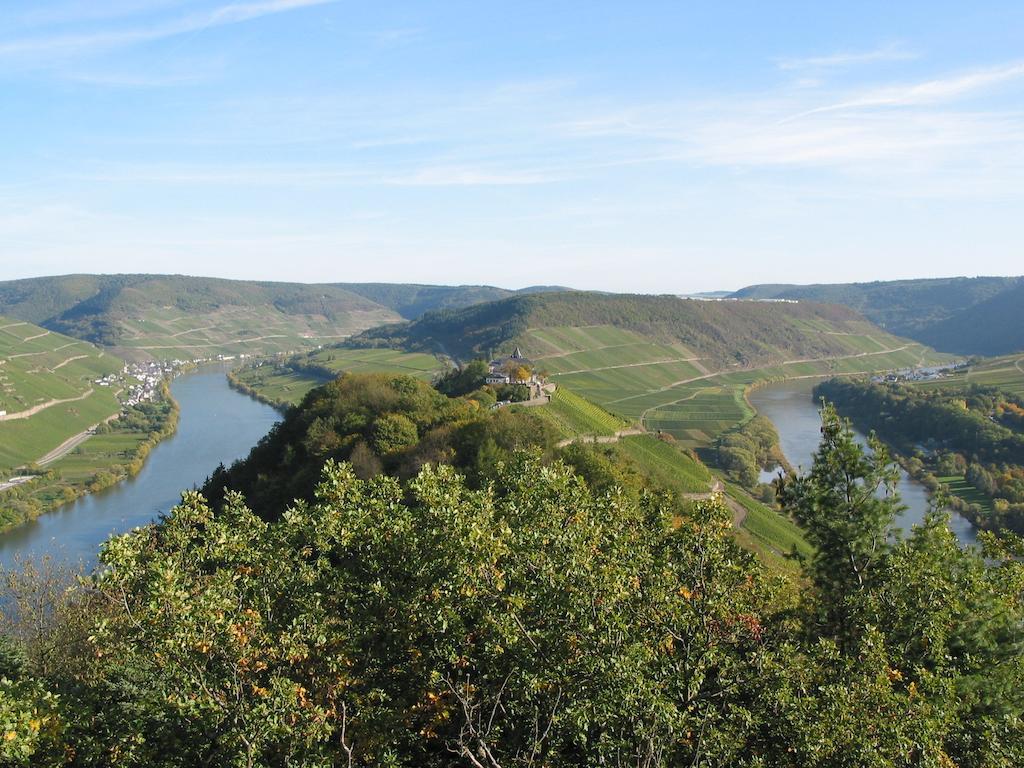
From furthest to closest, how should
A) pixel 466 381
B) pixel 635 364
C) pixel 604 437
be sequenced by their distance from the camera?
pixel 635 364 → pixel 466 381 → pixel 604 437

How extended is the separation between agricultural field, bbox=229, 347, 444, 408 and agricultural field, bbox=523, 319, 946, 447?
23.2 metres

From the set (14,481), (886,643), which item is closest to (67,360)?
(14,481)

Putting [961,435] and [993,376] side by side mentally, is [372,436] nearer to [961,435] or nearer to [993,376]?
[961,435]

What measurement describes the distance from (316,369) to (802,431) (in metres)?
97.5

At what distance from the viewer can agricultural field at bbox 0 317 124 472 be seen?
3706 inches

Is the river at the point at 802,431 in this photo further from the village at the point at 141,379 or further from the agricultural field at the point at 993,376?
the village at the point at 141,379

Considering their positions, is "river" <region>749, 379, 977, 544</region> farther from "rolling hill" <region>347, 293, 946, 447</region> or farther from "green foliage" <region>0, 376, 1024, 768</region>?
"green foliage" <region>0, 376, 1024, 768</region>

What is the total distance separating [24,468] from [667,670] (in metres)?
94.4

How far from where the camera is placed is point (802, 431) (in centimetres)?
10075

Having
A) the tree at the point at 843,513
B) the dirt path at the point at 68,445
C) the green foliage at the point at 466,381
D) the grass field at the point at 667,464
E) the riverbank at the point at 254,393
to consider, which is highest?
the tree at the point at 843,513

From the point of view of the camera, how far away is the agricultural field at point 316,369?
131375 millimetres

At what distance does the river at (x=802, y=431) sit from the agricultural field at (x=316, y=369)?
57180mm

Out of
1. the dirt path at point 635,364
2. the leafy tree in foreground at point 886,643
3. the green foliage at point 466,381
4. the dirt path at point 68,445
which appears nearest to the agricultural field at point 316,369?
the dirt path at point 635,364

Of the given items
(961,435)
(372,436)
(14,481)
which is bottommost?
(14,481)
